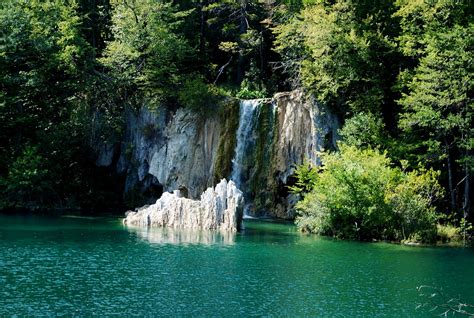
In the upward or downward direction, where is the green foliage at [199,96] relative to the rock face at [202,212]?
upward

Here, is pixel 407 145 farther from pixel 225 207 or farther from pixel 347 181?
pixel 225 207

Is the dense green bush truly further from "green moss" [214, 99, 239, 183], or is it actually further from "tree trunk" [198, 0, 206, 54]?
"tree trunk" [198, 0, 206, 54]

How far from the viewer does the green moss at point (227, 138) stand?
42188 mm

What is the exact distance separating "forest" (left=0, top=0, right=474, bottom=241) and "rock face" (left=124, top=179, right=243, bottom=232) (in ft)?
10.6

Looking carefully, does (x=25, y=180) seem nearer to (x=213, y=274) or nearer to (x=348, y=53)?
(x=348, y=53)

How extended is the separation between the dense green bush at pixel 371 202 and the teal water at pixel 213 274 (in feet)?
4.79

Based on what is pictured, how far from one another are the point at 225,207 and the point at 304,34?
40.9 feet

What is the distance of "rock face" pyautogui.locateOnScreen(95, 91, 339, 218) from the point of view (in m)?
40.7

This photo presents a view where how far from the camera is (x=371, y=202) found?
30562mm

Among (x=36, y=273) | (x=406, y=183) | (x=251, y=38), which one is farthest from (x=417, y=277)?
(x=251, y=38)

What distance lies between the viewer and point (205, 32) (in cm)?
4969

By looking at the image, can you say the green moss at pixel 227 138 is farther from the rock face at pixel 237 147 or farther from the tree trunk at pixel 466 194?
the tree trunk at pixel 466 194

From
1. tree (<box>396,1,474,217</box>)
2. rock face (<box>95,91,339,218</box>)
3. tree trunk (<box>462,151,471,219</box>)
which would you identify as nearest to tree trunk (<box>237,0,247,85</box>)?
rock face (<box>95,91,339,218</box>)

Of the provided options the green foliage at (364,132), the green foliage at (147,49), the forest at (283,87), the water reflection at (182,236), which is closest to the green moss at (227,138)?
the forest at (283,87)
